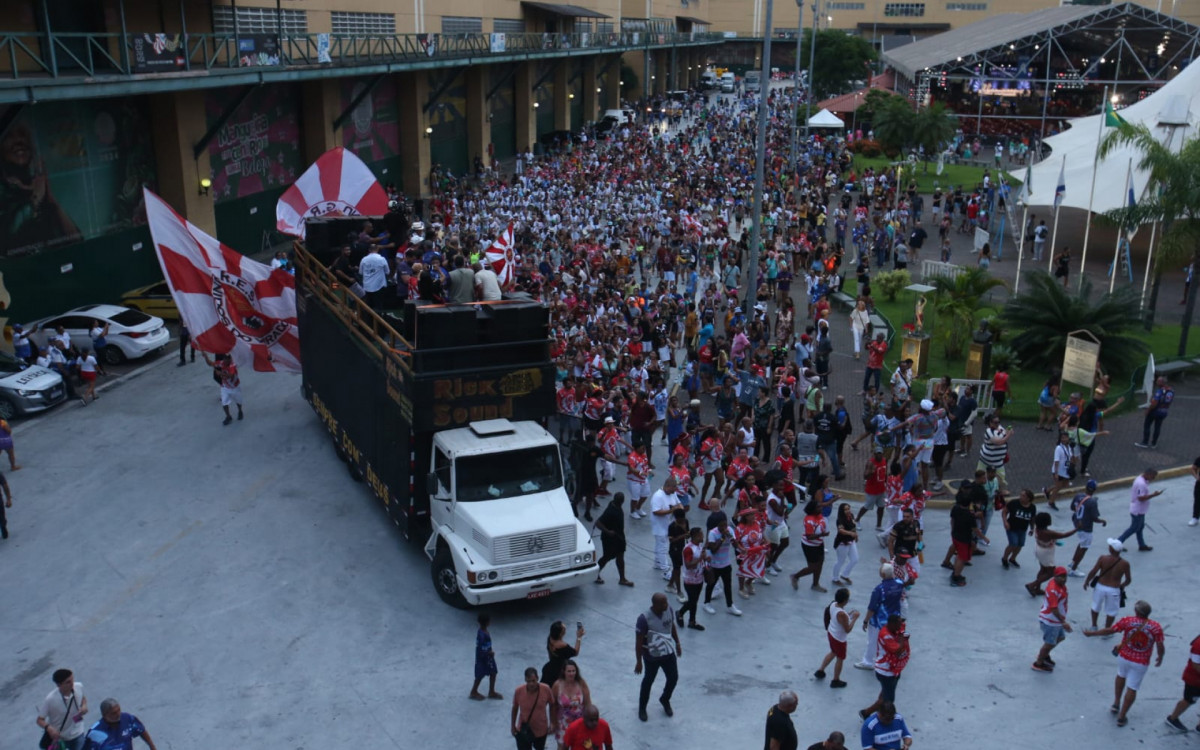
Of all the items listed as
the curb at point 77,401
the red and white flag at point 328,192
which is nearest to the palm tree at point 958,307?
the red and white flag at point 328,192

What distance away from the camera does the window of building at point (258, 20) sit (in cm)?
3016

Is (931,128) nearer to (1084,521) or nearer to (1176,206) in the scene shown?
(1176,206)

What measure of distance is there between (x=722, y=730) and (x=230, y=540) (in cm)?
771

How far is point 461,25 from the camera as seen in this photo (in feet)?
154

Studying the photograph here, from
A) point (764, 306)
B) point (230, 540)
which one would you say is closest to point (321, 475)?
point (230, 540)

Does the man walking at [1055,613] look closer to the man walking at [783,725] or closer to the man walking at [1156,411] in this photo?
the man walking at [783,725]

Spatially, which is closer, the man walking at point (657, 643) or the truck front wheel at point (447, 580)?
the man walking at point (657, 643)

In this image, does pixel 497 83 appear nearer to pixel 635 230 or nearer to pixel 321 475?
pixel 635 230

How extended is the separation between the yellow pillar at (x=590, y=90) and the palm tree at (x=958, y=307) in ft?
166

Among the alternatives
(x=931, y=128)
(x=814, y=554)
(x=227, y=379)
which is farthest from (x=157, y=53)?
(x=931, y=128)

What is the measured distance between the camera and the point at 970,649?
11680 millimetres

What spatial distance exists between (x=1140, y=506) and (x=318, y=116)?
29950mm

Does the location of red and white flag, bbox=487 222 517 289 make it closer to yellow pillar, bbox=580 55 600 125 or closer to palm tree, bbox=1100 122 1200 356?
palm tree, bbox=1100 122 1200 356

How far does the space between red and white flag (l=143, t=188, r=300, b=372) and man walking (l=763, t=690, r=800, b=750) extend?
12.2 metres
